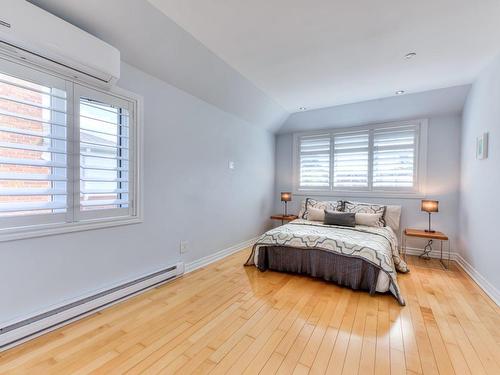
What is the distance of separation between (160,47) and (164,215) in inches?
70.5

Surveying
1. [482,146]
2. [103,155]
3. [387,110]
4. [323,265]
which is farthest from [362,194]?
[103,155]

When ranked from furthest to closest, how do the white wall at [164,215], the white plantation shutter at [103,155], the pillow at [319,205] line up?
1. the pillow at [319,205]
2. the white plantation shutter at [103,155]
3. the white wall at [164,215]

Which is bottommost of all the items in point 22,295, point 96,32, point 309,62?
point 22,295

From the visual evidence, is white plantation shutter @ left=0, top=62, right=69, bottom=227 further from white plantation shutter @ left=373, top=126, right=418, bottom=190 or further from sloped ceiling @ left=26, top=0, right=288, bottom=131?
white plantation shutter @ left=373, top=126, right=418, bottom=190

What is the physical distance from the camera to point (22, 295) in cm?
179

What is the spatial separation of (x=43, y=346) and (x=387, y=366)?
2.37 metres

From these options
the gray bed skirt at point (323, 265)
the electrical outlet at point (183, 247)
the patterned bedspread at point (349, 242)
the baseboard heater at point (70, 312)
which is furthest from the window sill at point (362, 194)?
the baseboard heater at point (70, 312)

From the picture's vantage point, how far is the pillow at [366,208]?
4.05 meters

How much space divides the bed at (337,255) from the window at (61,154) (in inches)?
71.5

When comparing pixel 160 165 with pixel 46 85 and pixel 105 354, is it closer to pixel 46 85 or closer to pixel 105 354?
pixel 46 85

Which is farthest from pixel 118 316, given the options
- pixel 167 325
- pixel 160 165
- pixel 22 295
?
pixel 160 165

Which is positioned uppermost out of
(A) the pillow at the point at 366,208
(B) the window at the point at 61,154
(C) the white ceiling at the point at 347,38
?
(C) the white ceiling at the point at 347,38

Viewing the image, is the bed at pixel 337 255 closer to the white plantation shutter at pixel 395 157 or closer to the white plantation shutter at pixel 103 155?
the white plantation shutter at pixel 395 157

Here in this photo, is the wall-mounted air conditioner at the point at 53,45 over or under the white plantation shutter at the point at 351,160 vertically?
over
